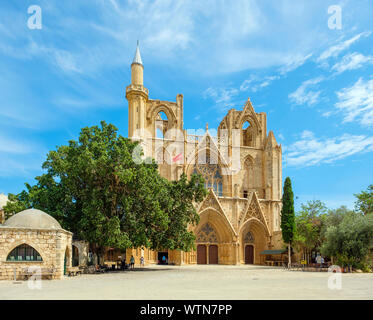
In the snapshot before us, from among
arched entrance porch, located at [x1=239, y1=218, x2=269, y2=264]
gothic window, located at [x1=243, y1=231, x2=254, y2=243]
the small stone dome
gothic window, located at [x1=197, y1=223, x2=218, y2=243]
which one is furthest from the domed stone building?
gothic window, located at [x1=243, y1=231, x2=254, y2=243]

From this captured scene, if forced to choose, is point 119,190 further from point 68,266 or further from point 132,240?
point 68,266

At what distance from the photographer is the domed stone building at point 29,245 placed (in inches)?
736

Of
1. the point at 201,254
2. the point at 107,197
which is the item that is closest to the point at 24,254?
the point at 107,197

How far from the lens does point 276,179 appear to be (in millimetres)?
46156

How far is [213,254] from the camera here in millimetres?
42281

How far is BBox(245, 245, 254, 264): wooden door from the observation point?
43.5 meters

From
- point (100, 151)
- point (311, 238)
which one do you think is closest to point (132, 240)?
point (100, 151)

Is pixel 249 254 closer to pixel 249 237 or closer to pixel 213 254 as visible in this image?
pixel 249 237

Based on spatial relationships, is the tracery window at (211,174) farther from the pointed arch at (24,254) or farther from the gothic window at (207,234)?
the pointed arch at (24,254)

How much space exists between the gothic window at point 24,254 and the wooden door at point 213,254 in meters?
25.7

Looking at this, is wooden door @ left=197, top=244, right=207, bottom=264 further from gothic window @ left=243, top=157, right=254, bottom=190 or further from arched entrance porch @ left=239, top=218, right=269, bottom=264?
gothic window @ left=243, top=157, right=254, bottom=190

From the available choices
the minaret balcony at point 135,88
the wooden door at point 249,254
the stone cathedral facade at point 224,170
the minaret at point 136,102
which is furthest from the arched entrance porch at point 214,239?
Answer: the minaret balcony at point 135,88

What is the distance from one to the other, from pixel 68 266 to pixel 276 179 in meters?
30.1
